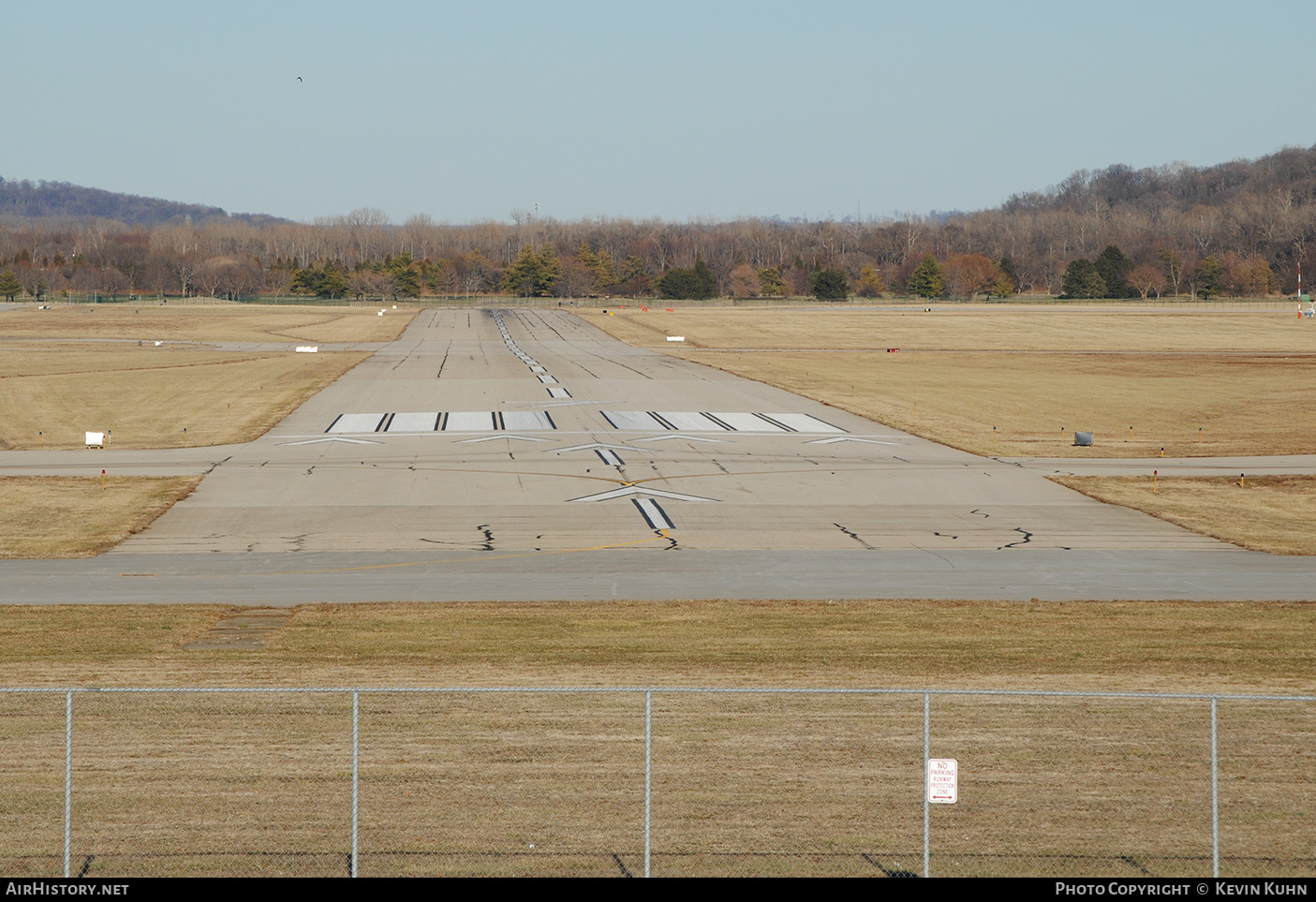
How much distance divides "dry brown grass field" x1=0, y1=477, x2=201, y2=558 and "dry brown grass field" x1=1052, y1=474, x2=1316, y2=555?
31.5 meters

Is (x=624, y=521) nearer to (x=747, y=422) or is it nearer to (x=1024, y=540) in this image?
(x=1024, y=540)

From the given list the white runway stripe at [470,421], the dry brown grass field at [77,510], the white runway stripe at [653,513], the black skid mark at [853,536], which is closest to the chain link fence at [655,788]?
the black skid mark at [853,536]

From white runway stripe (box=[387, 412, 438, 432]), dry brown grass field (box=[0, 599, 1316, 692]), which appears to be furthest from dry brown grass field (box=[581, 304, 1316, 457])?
dry brown grass field (box=[0, 599, 1316, 692])

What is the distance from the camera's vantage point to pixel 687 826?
1357cm

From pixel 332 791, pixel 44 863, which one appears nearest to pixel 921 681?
pixel 332 791

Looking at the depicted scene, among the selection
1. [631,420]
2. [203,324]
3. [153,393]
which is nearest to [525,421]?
[631,420]

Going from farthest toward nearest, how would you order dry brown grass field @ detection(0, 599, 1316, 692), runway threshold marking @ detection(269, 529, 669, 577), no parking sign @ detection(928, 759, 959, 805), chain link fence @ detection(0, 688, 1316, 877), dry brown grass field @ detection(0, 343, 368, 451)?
dry brown grass field @ detection(0, 343, 368, 451), runway threshold marking @ detection(269, 529, 669, 577), dry brown grass field @ detection(0, 599, 1316, 692), chain link fence @ detection(0, 688, 1316, 877), no parking sign @ detection(928, 759, 959, 805)

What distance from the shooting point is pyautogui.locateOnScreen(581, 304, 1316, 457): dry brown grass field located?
59.8 m

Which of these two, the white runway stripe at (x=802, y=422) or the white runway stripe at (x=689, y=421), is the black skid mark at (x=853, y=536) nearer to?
the white runway stripe at (x=689, y=421)

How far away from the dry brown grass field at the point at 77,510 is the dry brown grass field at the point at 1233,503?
31.5 metres

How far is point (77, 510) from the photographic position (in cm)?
3822

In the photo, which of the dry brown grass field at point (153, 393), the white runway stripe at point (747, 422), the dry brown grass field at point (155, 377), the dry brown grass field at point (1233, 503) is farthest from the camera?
the dry brown grass field at point (155, 377)

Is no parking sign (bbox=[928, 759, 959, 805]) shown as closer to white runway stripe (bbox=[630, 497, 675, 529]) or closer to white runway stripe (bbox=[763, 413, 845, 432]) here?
white runway stripe (bbox=[630, 497, 675, 529])

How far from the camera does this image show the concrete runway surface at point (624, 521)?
29.0 m
